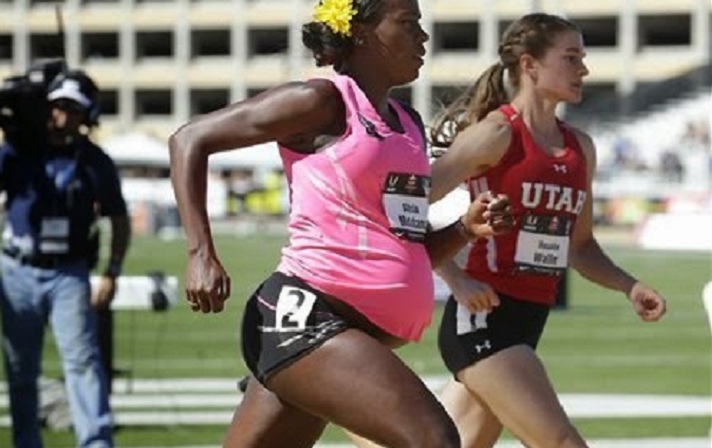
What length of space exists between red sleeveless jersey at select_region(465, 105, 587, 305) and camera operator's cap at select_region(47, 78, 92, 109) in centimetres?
336

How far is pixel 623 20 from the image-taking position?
294ft

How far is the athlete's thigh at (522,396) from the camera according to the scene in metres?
7.99

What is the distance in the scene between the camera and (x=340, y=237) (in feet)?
22.4

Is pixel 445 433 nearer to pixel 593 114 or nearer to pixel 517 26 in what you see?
pixel 517 26

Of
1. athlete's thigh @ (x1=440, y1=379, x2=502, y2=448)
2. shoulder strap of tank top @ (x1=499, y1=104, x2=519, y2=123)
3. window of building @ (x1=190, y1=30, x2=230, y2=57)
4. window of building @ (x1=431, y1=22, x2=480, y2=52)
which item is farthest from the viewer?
window of building @ (x1=190, y1=30, x2=230, y2=57)

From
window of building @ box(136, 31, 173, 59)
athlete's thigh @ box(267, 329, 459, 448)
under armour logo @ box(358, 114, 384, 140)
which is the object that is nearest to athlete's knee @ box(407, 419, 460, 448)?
athlete's thigh @ box(267, 329, 459, 448)

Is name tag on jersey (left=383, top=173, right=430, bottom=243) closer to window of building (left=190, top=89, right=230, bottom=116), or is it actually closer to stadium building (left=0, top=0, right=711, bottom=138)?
stadium building (left=0, top=0, right=711, bottom=138)

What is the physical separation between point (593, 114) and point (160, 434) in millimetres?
60337

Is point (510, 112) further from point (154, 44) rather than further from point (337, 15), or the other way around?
point (154, 44)

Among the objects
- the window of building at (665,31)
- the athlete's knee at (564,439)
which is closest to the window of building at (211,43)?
the window of building at (665,31)

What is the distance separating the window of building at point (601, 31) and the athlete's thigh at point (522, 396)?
83339 millimetres

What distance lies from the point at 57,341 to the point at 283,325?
478 cm

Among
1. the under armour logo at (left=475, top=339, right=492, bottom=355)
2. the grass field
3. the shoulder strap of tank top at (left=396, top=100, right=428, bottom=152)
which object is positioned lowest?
the grass field

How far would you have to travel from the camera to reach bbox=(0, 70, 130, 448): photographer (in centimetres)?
1130
